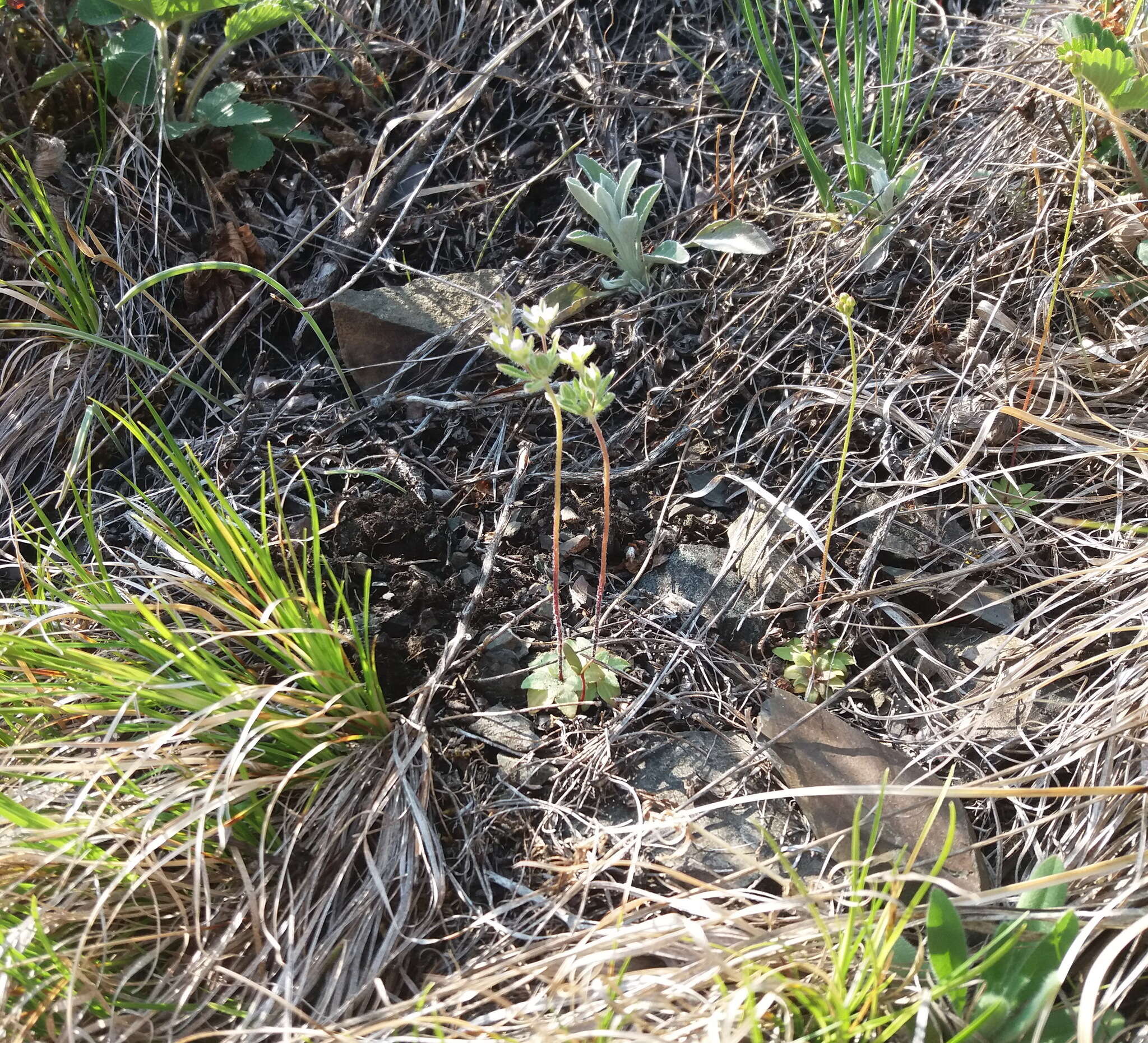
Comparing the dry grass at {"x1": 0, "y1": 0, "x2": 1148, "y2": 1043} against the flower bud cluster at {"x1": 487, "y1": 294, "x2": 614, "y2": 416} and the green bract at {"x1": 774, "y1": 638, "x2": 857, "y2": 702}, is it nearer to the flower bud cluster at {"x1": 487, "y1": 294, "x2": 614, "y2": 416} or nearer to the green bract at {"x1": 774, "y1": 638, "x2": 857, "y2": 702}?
the green bract at {"x1": 774, "y1": 638, "x2": 857, "y2": 702}

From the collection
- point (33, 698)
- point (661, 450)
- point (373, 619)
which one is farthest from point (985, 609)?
point (33, 698)

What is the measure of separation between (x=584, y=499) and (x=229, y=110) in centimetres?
141

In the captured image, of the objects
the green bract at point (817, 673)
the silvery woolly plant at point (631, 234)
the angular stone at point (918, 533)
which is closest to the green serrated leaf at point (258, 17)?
the silvery woolly plant at point (631, 234)

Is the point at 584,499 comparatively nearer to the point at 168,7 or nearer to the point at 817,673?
the point at 817,673

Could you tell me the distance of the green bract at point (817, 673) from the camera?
1577 mm

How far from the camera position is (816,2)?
2.52 metres

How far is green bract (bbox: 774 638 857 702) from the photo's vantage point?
5.17ft

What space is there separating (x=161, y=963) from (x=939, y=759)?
1.27m

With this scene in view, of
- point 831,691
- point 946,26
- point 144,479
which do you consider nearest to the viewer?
point 831,691

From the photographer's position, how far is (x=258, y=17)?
2148 millimetres

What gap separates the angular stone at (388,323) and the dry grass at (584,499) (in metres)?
0.09

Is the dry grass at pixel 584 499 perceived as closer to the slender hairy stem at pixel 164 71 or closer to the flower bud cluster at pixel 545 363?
the slender hairy stem at pixel 164 71

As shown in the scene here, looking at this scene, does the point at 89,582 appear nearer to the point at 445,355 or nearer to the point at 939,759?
the point at 445,355

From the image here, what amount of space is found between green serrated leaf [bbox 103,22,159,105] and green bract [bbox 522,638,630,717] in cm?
184
